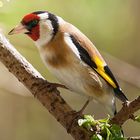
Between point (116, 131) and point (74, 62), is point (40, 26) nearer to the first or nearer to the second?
point (74, 62)

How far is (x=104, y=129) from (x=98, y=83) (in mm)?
449

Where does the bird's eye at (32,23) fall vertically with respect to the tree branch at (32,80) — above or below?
above

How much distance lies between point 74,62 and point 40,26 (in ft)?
0.76

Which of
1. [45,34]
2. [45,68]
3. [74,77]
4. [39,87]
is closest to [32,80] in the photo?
[39,87]

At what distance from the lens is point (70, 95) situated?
11.6ft

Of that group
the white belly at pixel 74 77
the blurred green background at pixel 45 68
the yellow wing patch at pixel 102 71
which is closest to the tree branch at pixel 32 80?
the white belly at pixel 74 77

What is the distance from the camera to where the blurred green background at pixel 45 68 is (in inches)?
125

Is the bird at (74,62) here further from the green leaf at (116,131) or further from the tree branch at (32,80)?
the green leaf at (116,131)

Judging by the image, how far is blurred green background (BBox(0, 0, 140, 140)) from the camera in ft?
10.4

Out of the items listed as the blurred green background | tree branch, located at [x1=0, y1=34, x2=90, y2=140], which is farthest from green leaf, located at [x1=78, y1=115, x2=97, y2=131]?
the blurred green background

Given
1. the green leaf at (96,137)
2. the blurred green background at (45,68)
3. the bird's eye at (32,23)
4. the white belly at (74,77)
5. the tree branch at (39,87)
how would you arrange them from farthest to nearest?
the blurred green background at (45,68)
the bird's eye at (32,23)
the white belly at (74,77)
the tree branch at (39,87)
the green leaf at (96,137)

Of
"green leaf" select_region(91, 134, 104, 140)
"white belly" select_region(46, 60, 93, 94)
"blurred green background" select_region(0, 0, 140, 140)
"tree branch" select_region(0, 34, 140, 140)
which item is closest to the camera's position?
"green leaf" select_region(91, 134, 104, 140)

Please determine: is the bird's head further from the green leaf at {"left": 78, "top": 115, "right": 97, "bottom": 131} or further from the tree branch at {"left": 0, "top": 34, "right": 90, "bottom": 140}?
the green leaf at {"left": 78, "top": 115, "right": 97, "bottom": 131}

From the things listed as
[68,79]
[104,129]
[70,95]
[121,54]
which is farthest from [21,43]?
[104,129]
